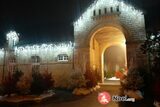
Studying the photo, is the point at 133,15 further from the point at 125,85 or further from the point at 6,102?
the point at 6,102

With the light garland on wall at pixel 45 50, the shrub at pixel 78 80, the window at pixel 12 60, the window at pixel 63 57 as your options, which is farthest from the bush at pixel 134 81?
the window at pixel 12 60

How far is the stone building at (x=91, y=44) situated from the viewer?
1722 centimetres

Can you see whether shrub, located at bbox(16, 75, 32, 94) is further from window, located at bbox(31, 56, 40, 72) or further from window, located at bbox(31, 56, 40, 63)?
window, located at bbox(31, 56, 40, 63)

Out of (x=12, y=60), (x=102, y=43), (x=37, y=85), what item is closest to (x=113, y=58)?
(x=102, y=43)

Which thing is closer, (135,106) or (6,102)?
(135,106)

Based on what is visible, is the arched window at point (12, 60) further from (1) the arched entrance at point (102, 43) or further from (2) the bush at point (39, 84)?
(1) the arched entrance at point (102, 43)

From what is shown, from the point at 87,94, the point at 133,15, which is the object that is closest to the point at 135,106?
the point at 87,94

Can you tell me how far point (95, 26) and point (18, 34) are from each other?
11.8m

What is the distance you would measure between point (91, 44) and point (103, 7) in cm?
392

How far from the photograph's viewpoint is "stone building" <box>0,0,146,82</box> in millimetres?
17219

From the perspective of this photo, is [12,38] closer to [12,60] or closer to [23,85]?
[12,60]

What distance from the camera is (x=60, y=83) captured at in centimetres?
1997

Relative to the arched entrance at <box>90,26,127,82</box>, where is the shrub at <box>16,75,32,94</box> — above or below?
below

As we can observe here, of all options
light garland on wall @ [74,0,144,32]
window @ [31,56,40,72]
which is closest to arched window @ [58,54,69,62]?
window @ [31,56,40,72]
